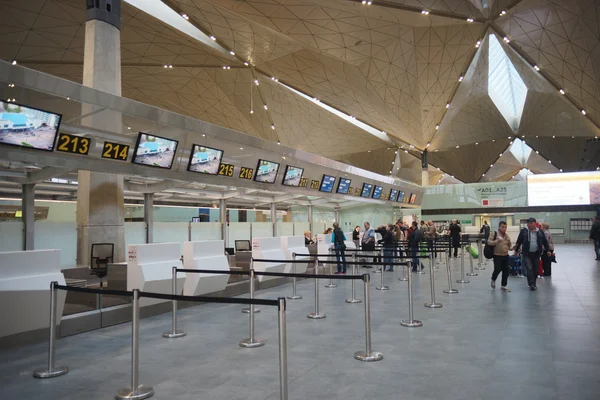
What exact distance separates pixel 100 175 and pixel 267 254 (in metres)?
5.40

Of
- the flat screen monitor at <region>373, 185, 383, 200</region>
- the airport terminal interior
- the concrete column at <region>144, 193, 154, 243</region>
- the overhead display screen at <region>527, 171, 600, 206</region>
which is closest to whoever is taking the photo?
the airport terminal interior

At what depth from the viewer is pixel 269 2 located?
69.3 ft

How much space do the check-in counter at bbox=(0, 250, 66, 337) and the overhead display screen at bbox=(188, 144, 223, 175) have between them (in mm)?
6619

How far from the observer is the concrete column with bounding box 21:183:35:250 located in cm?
1238

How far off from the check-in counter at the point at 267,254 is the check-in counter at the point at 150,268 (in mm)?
4067

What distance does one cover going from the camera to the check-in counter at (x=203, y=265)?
10016 mm

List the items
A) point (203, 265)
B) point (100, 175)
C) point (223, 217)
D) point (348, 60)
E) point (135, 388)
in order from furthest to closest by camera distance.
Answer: point (348, 60)
point (223, 217)
point (100, 175)
point (203, 265)
point (135, 388)

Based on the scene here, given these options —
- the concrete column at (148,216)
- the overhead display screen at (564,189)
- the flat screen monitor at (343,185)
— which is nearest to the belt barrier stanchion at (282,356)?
the concrete column at (148,216)

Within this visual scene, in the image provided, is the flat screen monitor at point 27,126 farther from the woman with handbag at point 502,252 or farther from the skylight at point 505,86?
the skylight at point 505,86

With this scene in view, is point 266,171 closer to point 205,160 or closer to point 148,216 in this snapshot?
point 205,160

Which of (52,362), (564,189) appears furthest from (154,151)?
(564,189)

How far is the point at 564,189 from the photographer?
3772cm

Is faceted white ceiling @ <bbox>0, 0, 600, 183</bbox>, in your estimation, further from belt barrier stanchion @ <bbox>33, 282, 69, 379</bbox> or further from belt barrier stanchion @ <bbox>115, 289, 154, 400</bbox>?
belt barrier stanchion @ <bbox>115, 289, 154, 400</bbox>

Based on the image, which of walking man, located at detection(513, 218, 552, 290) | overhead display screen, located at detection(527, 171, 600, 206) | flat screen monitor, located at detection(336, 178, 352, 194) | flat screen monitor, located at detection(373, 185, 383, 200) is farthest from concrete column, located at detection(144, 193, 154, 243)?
overhead display screen, located at detection(527, 171, 600, 206)
